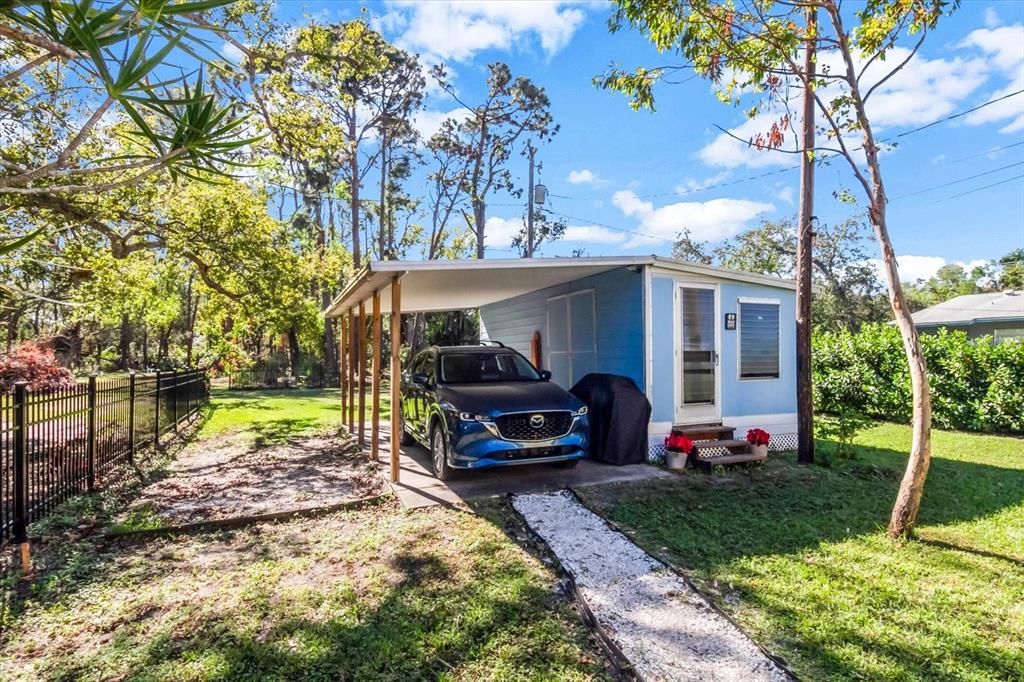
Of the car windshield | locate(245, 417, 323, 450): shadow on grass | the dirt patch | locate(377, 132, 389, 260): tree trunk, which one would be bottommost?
the dirt patch

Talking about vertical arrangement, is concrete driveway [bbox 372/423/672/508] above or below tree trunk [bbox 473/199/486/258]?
below

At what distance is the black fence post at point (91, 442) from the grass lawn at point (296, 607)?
82 cm

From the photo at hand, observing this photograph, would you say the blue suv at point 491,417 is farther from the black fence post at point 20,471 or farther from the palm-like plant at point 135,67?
the black fence post at point 20,471

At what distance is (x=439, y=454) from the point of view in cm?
622

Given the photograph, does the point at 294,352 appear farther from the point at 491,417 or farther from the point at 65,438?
the point at 491,417

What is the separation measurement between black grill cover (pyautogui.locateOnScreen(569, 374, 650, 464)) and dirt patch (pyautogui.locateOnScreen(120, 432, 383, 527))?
9.65 feet

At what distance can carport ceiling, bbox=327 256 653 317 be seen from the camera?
5676 millimetres

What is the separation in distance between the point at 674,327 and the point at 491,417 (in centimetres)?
320

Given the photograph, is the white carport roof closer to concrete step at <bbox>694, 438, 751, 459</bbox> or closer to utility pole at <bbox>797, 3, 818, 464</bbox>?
utility pole at <bbox>797, 3, 818, 464</bbox>

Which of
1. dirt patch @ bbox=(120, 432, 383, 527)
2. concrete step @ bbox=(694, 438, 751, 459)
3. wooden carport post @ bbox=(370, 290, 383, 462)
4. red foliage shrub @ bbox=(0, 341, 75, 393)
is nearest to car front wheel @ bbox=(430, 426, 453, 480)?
dirt patch @ bbox=(120, 432, 383, 527)

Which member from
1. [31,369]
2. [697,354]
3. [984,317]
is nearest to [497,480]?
[697,354]

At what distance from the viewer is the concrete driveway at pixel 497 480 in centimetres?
558

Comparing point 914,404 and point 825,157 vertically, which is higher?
point 825,157

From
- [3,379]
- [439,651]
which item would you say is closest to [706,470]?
[439,651]
